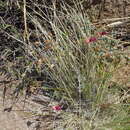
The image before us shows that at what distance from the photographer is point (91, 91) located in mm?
1934

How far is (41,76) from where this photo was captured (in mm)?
2176

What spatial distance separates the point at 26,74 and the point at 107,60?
0.53m

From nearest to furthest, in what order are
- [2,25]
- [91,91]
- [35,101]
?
[91,91], [35,101], [2,25]

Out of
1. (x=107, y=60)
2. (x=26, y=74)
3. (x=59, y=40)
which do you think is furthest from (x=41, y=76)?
(x=107, y=60)

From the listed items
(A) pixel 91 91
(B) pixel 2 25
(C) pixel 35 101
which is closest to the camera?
(A) pixel 91 91

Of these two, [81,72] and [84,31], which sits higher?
[84,31]

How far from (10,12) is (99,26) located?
0.64 metres

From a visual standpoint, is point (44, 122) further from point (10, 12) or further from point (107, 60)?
point (10, 12)

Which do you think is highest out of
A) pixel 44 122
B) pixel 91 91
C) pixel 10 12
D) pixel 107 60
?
pixel 10 12

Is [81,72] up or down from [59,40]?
down

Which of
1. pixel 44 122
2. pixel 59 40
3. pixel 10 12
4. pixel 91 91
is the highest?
pixel 10 12

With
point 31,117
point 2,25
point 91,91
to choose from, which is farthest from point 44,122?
point 2,25

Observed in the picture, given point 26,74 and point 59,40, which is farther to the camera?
point 26,74

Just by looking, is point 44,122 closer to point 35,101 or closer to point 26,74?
point 35,101
